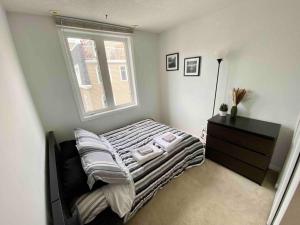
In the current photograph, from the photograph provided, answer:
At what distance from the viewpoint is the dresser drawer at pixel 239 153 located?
64.3 inches

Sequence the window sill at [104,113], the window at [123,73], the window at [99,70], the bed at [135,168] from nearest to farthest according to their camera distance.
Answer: the bed at [135,168]
the window at [99,70]
the window sill at [104,113]
the window at [123,73]

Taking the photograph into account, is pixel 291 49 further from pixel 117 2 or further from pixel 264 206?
pixel 117 2

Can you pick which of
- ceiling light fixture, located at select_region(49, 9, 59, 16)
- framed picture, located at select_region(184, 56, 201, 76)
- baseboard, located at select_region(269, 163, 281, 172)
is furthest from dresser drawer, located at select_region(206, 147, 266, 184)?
ceiling light fixture, located at select_region(49, 9, 59, 16)

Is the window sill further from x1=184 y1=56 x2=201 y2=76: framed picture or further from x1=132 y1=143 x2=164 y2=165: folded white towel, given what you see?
x1=184 y1=56 x2=201 y2=76: framed picture

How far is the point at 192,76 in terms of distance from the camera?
2555 millimetres

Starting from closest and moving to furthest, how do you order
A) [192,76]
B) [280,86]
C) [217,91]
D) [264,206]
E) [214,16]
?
[264,206]
[280,86]
[214,16]
[217,91]
[192,76]

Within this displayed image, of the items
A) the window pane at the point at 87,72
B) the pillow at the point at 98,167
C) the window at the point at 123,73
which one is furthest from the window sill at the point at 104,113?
Answer: the pillow at the point at 98,167

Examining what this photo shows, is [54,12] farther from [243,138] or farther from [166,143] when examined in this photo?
[243,138]

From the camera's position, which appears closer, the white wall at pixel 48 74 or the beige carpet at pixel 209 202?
the beige carpet at pixel 209 202

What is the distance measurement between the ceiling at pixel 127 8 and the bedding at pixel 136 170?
1770 millimetres

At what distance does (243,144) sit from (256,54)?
47.2 inches

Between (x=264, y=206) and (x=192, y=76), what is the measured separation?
2.08 metres

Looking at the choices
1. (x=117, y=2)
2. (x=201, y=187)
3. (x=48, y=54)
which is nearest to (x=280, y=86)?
(x=201, y=187)

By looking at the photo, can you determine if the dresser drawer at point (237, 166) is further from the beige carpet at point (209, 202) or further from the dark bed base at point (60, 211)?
the dark bed base at point (60, 211)
